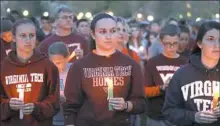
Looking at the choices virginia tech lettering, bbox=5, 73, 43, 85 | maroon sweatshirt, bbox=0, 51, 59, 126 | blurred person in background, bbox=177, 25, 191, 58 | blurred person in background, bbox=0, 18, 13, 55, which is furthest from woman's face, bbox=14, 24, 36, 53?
blurred person in background, bbox=177, 25, 191, 58

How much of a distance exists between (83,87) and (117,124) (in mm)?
491

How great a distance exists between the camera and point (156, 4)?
176ft

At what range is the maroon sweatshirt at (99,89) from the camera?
6.17 m

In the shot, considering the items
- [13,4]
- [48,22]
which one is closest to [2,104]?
[48,22]

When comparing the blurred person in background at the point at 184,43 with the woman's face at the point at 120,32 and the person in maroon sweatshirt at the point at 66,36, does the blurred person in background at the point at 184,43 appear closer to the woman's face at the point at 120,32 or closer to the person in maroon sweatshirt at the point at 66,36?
the person in maroon sweatshirt at the point at 66,36

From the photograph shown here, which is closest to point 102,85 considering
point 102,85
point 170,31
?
point 102,85

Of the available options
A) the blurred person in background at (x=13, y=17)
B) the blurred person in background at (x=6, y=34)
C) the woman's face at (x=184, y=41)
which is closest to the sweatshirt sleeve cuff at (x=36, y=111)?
the blurred person in background at (x=6, y=34)

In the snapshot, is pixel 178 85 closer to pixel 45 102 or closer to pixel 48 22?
pixel 45 102

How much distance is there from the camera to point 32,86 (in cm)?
664

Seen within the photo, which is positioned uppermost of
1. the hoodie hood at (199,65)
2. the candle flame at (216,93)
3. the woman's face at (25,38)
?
the woman's face at (25,38)

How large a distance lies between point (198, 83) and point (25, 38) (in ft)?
6.33

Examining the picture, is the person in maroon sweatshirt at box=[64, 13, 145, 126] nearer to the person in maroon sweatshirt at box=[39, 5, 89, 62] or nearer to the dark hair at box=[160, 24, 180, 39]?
the dark hair at box=[160, 24, 180, 39]

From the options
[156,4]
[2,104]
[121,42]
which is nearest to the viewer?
[2,104]

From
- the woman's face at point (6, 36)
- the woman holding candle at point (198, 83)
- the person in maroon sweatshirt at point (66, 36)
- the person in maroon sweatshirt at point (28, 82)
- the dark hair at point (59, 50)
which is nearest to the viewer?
the woman holding candle at point (198, 83)
